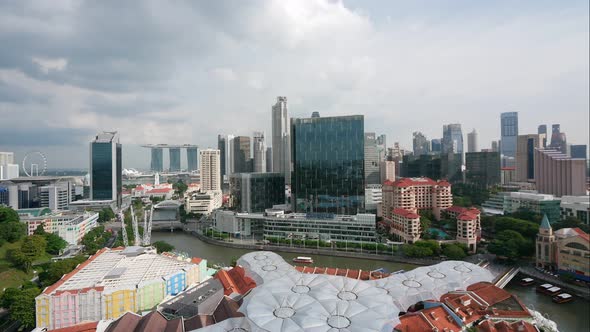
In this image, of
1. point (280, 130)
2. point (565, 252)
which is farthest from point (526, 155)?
point (280, 130)

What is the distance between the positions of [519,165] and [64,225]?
36.0 meters

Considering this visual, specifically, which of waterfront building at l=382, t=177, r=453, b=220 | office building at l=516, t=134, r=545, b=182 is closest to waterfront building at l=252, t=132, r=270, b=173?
waterfront building at l=382, t=177, r=453, b=220

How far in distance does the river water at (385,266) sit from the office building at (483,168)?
18.3 m

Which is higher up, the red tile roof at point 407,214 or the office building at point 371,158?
the office building at point 371,158

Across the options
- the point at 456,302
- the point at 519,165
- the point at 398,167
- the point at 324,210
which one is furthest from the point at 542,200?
the point at 398,167

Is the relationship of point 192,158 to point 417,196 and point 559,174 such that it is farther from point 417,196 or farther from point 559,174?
point 559,174

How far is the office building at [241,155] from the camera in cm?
4272

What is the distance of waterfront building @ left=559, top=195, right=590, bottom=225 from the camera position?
1405cm

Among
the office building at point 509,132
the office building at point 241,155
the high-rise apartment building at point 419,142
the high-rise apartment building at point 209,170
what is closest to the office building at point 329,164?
the high-rise apartment building at point 209,170

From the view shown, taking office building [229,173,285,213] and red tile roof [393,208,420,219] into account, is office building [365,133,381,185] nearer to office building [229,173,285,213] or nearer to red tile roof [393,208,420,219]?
office building [229,173,285,213]

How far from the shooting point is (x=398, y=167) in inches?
1513

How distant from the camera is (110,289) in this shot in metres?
6.74

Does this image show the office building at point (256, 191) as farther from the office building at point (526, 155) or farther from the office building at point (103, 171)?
the office building at point (526, 155)

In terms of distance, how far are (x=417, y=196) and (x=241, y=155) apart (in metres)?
29.1
